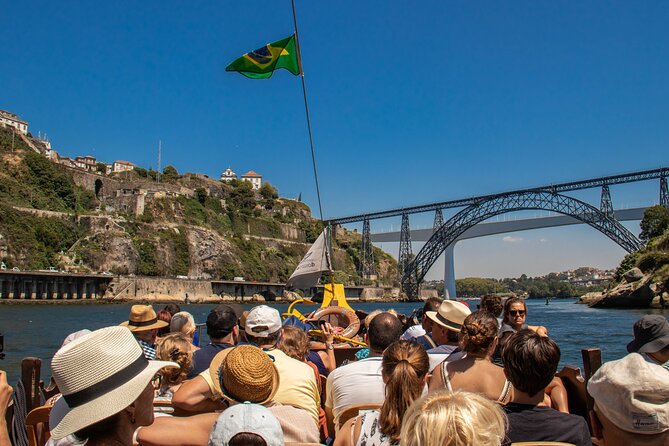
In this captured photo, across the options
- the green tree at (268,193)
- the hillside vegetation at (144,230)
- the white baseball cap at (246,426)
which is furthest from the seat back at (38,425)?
the green tree at (268,193)

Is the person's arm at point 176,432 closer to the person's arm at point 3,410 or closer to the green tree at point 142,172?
the person's arm at point 3,410

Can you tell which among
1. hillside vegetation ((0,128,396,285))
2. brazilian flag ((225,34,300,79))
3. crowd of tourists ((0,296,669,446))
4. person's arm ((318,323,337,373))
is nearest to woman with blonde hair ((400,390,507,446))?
crowd of tourists ((0,296,669,446))

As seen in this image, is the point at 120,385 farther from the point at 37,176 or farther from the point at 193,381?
the point at 37,176

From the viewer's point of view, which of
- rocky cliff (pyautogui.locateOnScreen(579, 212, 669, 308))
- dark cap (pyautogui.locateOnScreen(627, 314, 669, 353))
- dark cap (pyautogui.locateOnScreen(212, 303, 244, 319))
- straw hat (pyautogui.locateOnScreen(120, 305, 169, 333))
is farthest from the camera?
rocky cliff (pyautogui.locateOnScreen(579, 212, 669, 308))

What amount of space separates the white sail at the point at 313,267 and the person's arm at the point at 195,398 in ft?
24.1

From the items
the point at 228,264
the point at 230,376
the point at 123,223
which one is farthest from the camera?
the point at 228,264

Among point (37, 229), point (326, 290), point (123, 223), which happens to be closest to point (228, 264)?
point (123, 223)

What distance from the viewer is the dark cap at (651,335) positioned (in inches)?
132

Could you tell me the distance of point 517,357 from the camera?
2.50 meters

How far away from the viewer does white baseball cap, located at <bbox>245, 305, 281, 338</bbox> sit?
11.6ft

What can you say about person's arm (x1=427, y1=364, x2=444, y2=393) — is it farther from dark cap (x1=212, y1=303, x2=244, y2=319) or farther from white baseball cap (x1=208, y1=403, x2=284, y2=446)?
dark cap (x1=212, y1=303, x2=244, y2=319)

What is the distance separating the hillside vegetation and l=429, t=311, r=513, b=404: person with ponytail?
5240cm

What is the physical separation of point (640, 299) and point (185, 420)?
130 ft

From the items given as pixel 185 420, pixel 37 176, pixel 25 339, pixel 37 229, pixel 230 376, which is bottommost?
pixel 25 339
